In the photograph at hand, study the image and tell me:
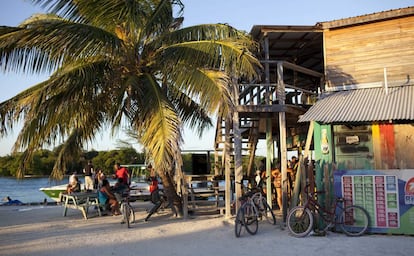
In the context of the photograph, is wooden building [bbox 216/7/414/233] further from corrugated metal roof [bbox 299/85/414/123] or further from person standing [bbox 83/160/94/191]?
person standing [bbox 83/160/94/191]

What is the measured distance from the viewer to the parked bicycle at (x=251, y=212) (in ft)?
30.1

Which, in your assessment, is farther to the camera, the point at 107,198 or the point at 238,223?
the point at 107,198

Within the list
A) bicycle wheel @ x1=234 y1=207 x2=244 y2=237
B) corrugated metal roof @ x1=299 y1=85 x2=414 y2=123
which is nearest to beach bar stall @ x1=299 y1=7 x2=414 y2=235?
corrugated metal roof @ x1=299 y1=85 x2=414 y2=123

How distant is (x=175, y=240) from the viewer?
8.90m

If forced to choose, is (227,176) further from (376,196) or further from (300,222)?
(376,196)

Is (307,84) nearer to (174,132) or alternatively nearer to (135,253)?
(174,132)

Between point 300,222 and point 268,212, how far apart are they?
1901 mm

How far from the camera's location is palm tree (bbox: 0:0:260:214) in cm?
897

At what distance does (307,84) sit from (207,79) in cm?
869

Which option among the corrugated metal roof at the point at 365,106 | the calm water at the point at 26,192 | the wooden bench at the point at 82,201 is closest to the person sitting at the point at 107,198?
the wooden bench at the point at 82,201

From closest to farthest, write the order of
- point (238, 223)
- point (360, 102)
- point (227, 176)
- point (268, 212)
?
point (238, 223) → point (360, 102) → point (268, 212) → point (227, 176)

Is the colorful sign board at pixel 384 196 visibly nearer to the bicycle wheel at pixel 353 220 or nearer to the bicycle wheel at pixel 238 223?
the bicycle wheel at pixel 353 220

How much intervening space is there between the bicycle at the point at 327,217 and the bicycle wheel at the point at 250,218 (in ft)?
2.54

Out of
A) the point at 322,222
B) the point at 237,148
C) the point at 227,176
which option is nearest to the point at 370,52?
the point at 237,148
